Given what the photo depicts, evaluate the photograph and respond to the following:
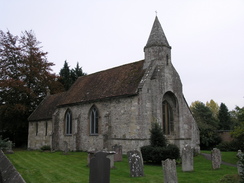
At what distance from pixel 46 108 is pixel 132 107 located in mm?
16875

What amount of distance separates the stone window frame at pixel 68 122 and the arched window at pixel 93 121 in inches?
152

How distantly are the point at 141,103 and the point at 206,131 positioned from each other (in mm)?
18486

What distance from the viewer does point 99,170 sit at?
7258 mm

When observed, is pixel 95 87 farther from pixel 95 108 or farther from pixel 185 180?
pixel 185 180

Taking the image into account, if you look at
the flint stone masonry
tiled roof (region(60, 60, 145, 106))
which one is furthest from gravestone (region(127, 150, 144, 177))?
tiled roof (region(60, 60, 145, 106))

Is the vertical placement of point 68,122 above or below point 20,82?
below

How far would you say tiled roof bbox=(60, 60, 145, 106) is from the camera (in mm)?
22922

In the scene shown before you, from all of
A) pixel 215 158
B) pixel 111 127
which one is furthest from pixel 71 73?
pixel 215 158

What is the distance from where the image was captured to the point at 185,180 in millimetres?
11727

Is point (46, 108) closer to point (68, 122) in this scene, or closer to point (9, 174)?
point (68, 122)

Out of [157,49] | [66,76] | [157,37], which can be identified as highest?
[66,76]

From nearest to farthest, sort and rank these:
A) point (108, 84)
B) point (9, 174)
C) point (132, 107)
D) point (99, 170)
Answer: point (9, 174)
point (99, 170)
point (132, 107)
point (108, 84)

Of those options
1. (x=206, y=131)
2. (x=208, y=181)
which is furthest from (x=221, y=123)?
(x=208, y=181)

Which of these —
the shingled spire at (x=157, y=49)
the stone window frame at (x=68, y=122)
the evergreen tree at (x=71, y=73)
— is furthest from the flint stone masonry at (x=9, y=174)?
the evergreen tree at (x=71, y=73)
